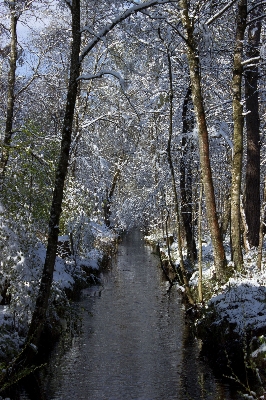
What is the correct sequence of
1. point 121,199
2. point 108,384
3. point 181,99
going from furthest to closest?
point 121,199 → point 181,99 → point 108,384

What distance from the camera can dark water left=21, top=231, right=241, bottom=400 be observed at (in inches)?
312

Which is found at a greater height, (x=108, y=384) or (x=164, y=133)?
(x=164, y=133)

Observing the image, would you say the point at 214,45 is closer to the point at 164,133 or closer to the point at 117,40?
the point at 117,40

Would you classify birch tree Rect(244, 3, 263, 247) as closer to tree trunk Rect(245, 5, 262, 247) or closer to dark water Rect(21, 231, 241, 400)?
tree trunk Rect(245, 5, 262, 247)

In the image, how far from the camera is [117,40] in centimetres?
1082

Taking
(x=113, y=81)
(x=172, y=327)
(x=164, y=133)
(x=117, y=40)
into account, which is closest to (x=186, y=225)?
(x=164, y=133)

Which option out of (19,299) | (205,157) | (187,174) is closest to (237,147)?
(205,157)

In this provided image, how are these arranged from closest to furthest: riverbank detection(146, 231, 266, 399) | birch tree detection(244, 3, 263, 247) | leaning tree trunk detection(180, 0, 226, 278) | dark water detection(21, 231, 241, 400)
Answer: dark water detection(21, 231, 241, 400) < riverbank detection(146, 231, 266, 399) < leaning tree trunk detection(180, 0, 226, 278) < birch tree detection(244, 3, 263, 247)

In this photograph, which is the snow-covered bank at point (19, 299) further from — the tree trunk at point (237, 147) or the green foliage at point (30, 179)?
the tree trunk at point (237, 147)

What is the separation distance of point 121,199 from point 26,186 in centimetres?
2822

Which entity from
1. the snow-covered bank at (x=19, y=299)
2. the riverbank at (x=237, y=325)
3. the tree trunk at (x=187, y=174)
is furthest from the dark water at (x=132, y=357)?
the tree trunk at (x=187, y=174)

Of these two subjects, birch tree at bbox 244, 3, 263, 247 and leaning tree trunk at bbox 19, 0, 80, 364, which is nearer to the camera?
leaning tree trunk at bbox 19, 0, 80, 364

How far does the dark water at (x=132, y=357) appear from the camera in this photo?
7.92 m

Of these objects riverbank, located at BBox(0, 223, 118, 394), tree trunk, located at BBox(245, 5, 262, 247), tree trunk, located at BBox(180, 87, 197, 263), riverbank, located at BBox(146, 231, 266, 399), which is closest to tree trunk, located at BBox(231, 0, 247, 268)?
riverbank, located at BBox(146, 231, 266, 399)
